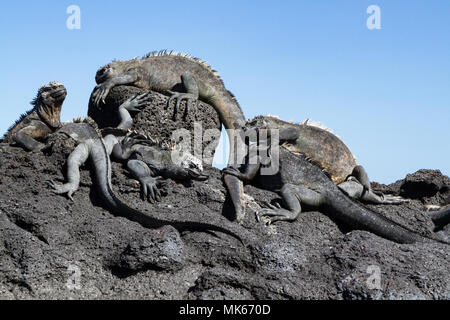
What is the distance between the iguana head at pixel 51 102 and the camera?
6.68 meters

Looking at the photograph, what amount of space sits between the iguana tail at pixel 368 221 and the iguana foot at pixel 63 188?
2.32 metres

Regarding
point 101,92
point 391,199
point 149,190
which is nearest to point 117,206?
point 149,190

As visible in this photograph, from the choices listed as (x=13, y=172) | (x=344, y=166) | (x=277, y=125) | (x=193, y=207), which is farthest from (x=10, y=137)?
(x=344, y=166)

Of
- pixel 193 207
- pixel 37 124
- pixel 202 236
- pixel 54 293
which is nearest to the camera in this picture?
pixel 54 293

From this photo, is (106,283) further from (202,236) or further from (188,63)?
(188,63)

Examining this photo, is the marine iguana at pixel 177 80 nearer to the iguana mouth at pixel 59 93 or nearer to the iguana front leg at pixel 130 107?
the iguana front leg at pixel 130 107

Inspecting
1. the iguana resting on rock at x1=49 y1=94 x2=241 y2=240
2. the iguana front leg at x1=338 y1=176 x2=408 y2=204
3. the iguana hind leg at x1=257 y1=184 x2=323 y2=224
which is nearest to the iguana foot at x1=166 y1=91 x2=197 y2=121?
the iguana resting on rock at x1=49 y1=94 x2=241 y2=240

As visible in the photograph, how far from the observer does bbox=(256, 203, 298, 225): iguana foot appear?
19.2 feet

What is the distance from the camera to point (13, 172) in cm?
591

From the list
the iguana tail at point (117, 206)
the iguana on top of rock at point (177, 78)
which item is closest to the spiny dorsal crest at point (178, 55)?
the iguana on top of rock at point (177, 78)

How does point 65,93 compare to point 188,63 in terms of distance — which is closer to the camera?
point 65,93

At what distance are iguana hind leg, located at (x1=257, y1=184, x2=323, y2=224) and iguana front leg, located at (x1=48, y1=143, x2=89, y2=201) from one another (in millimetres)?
1651

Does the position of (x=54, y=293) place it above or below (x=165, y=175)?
below

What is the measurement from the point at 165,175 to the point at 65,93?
4.71 feet
